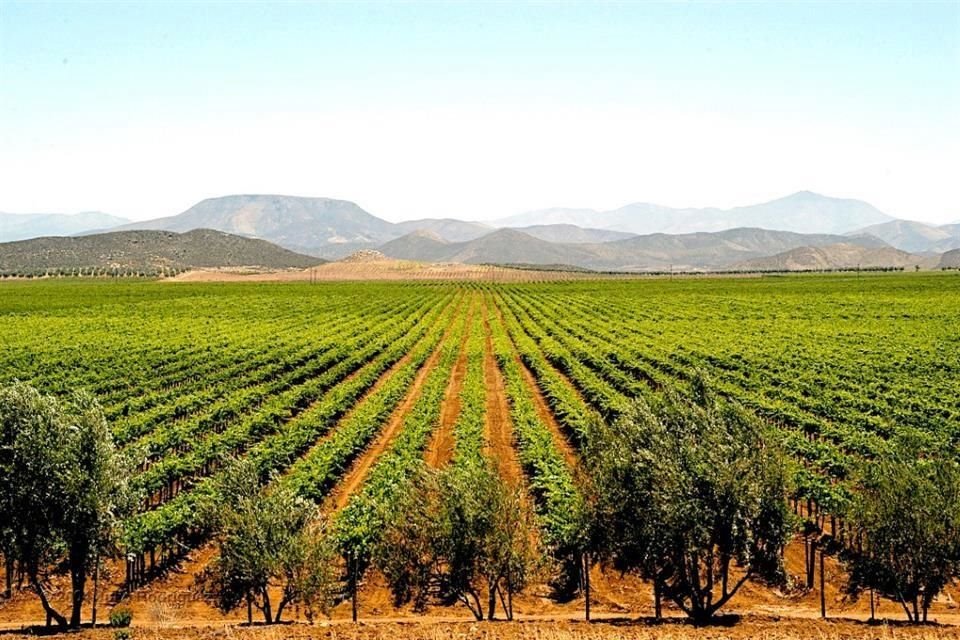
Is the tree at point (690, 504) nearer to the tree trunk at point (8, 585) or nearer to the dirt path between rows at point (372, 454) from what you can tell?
the dirt path between rows at point (372, 454)

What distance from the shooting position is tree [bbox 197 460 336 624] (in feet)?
45.9

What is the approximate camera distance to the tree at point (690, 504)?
45.6 ft

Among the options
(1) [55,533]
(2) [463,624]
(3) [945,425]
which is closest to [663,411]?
(2) [463,624]

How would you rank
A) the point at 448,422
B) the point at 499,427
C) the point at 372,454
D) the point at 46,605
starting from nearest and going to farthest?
the point at 46,605 < the point at 372,454 < the point at 499,427 < the point at 448,422

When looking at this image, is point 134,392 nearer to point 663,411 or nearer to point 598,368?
point 598,368

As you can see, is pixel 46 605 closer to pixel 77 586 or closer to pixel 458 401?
pixel 77 586

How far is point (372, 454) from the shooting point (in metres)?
28.5

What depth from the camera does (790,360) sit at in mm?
46875

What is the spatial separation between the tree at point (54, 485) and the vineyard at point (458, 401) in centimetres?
171

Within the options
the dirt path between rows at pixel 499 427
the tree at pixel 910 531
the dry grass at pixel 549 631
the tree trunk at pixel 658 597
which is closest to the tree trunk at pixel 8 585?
the dry grass at pixel 549 631

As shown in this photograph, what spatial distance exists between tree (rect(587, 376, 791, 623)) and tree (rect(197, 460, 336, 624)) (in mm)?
5966

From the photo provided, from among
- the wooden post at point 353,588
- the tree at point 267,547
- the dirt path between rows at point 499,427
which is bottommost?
the wooden post at point 353,588

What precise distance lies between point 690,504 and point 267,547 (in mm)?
8245

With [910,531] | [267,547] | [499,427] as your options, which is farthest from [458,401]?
[910,531]
